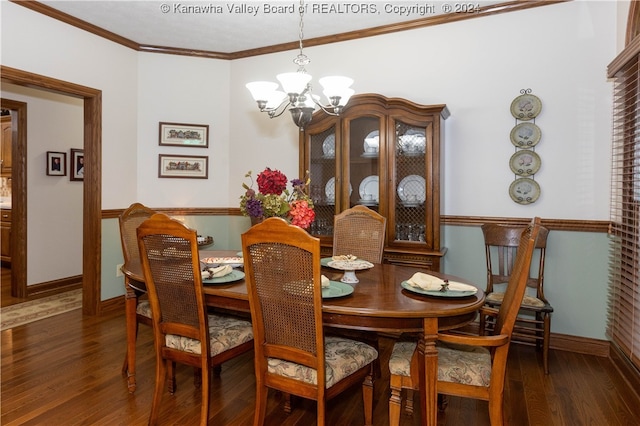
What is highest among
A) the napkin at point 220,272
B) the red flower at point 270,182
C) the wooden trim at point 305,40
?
the wooden trim at point 305,40

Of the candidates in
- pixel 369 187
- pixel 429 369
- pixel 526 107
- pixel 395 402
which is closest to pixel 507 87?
pixel 526 107

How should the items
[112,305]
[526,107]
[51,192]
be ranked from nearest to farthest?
1. [526,107]
2. [112,305]
3. [51,192]

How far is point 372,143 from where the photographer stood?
3.39m

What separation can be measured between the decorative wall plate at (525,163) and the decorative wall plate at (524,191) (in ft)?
0.21

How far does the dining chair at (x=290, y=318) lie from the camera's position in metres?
1.59

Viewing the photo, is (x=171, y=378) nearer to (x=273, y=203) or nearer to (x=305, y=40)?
(x=273, y=203)

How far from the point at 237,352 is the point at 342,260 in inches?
31.4

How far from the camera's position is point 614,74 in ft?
9.03

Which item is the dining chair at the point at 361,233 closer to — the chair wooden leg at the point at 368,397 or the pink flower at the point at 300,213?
the pink flower at the point at 300,213

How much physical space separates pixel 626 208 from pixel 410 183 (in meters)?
1.43

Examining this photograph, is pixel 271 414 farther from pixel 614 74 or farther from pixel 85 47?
pixel 85 47

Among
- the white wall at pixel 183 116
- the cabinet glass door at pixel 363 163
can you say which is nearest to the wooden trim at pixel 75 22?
the white wall at pixel 183 116

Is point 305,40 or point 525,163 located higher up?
point 305,40

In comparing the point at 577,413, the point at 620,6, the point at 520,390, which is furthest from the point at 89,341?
the point at 620,6
